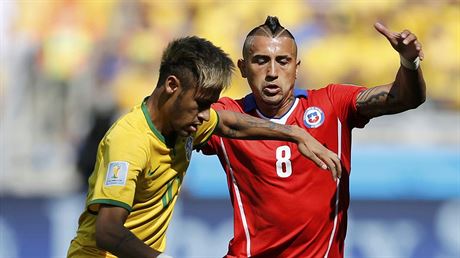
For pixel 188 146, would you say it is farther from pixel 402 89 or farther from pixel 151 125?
pixel 402 89

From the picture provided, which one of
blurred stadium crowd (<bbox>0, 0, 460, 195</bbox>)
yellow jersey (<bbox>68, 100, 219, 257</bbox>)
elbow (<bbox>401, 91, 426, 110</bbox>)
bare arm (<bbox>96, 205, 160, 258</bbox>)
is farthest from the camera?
blurred stadium crowd (<bbox>0, 0, 460, 195</bbox>)

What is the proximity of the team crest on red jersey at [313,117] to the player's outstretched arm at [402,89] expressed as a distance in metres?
0.21

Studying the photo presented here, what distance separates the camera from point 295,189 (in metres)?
5.05

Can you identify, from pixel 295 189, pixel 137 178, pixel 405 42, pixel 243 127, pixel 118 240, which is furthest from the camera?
pixel 295 189

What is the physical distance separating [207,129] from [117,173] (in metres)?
0.82

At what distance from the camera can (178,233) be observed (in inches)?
322

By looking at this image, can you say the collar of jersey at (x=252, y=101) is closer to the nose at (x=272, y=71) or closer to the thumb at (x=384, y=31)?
the nose at (x=272, y=71)

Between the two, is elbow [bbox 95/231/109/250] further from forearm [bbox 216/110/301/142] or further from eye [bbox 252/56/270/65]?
eye [bbox 252/56/270/65]

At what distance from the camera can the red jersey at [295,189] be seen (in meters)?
5.03

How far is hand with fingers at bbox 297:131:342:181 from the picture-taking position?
4176 mm

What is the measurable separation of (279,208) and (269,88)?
0.63 metres

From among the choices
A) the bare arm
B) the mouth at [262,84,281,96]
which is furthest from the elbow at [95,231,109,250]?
the mouth at [262,84,281,96]

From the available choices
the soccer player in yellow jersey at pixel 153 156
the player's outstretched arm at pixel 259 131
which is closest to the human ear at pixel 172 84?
the soccer player in yellow jersey at pixel 153 156

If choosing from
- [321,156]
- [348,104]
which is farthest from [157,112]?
[348,104]
